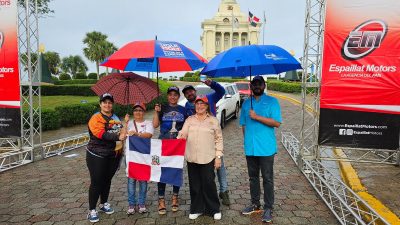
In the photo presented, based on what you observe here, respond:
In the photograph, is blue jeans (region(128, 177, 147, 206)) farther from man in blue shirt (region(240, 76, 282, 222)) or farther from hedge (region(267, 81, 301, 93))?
hedge (region(267, 81, 301, 93))

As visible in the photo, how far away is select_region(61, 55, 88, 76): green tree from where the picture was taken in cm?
8350

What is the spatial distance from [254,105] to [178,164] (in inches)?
53.5

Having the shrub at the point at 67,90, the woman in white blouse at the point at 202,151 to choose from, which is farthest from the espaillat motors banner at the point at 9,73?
the shrub at the point at 67,90

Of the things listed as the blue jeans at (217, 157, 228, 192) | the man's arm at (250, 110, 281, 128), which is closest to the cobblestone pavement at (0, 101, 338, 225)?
the blue jeans at (217, 157, 228, 192)

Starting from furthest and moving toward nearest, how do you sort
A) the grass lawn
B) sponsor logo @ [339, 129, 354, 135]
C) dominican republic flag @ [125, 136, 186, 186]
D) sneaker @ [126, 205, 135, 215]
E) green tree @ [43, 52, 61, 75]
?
green tree @ [43, 52, 61, 75] < the grass lawn < sponsor logo @ [339, 129, 354, 135] < sneaker @ [126, 205, 135, 215] < dominican republic flag @ [125, 136, 186, 186]

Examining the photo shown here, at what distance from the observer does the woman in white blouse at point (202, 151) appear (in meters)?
4.23

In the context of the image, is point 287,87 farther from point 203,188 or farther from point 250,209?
point 203,188

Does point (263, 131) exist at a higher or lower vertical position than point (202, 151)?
higher

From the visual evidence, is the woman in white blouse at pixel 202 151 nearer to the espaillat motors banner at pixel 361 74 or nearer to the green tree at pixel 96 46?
the espaillat motors banner at pixel 361 74

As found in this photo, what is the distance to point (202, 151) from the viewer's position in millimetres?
4230

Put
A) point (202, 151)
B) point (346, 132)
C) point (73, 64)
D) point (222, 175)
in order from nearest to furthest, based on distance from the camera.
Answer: point (202, 151) < point (222, 175) < point (346, 132) < point (73, 64)

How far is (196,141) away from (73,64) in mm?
86531

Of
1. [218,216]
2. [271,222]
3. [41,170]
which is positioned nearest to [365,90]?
[271,222]

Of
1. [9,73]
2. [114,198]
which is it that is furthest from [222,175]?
[9,73]
